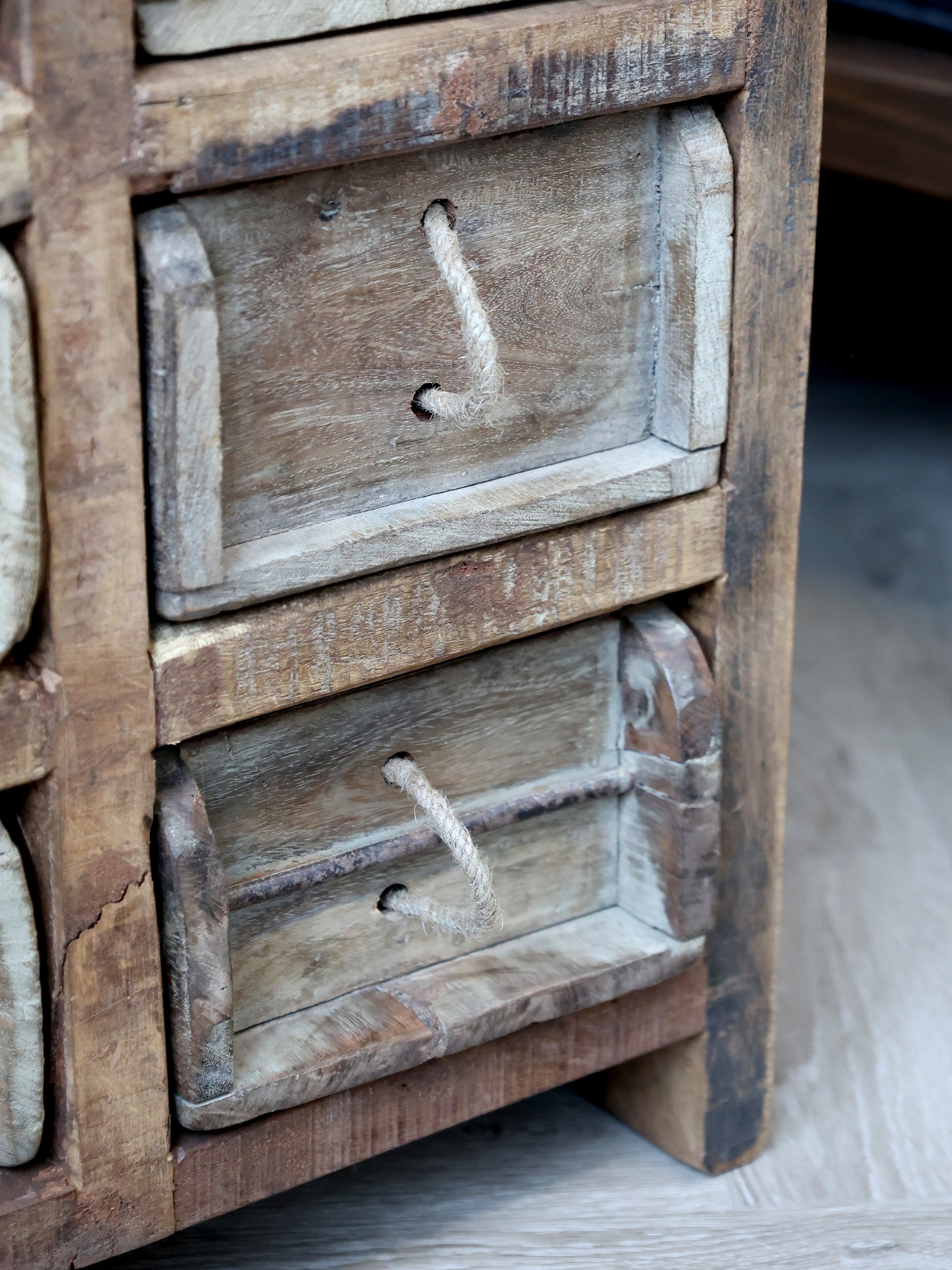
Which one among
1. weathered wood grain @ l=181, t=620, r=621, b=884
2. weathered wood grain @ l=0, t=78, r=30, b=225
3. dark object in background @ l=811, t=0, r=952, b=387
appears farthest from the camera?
dark object in background @ l=811, t=0, r=952, b=387

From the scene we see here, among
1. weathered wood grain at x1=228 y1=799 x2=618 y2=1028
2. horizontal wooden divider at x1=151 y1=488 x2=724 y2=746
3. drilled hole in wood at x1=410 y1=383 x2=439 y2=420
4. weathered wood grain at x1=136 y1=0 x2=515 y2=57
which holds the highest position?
weathered wood grain at x1=136 y1=0 x2=515 y2=57

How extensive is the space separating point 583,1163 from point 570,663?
0.39 meters

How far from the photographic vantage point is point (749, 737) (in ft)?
3.61

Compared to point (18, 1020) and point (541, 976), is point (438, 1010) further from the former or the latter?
point (18, 1020)

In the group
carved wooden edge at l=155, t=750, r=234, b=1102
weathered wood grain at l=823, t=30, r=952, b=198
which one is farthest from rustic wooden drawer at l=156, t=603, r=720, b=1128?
weathered wood grain at l=823, t=30, r=952, b=198

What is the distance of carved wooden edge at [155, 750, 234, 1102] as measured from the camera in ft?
2.90

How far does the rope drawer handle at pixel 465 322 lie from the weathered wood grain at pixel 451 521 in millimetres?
55

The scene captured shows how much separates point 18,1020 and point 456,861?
10.1 inches

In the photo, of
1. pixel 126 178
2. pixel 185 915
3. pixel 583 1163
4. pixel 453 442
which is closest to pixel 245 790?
pixel 185 915

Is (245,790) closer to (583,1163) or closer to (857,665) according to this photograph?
(583,1163)

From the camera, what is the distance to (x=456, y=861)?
3.32 ft

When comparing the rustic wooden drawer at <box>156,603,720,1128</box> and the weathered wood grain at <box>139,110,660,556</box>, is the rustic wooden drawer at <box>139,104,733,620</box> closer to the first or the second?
the weathered wood grain at <box>139,110,660,556</box>

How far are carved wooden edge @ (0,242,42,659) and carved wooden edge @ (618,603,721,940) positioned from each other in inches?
15.0

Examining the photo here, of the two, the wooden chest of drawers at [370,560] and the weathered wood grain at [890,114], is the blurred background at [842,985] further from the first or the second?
the wooden chest of drawers at [370,560]
